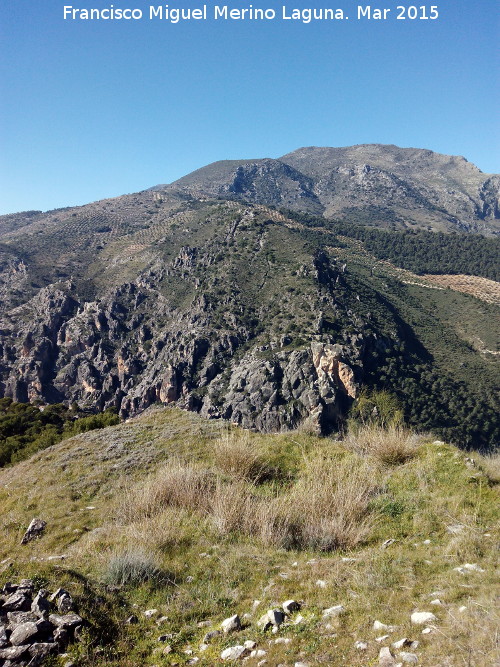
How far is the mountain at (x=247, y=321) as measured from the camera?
197 feet

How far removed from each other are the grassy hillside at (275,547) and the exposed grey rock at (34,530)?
17cm

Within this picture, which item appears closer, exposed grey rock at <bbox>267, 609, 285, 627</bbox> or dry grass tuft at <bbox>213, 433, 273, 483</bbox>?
exposed grey rock at <bbox>267, 609, 285, 627</bbox>

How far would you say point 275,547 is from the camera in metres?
5.73

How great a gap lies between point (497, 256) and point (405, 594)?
428ft

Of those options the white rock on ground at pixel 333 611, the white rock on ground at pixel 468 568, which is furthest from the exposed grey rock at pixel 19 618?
the white rock on ground at pixel 468 568

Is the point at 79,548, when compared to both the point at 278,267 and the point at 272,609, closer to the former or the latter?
the point at 272,609

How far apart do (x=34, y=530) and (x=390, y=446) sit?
273 inches

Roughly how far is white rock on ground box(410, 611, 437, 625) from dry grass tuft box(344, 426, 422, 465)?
15.8ft

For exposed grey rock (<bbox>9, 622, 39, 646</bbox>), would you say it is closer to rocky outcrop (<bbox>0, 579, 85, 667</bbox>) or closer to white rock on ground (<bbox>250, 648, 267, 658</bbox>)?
rocky outcrop (<bbox>0, 579, 85, 667</bbox>)

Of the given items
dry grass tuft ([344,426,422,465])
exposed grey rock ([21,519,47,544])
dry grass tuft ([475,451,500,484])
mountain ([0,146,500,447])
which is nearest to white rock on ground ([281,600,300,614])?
dry grass tuft ([475,451,500,484])

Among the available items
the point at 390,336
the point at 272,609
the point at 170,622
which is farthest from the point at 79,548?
the point at 390,336

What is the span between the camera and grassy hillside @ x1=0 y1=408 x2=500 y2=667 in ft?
12.1

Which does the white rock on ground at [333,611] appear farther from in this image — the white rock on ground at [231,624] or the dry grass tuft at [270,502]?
the dry grass tuft at [270,502]

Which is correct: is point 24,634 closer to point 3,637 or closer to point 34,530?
point 3,637
